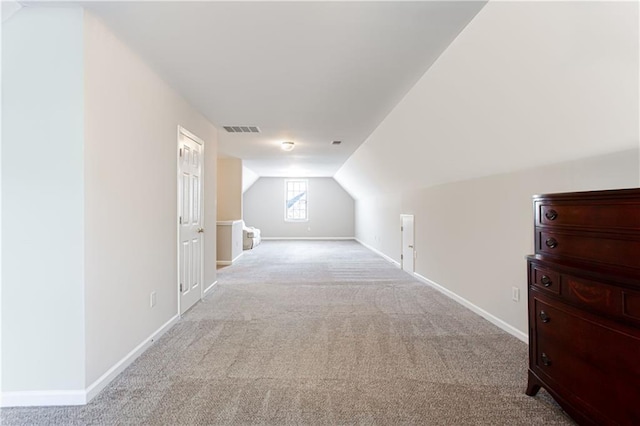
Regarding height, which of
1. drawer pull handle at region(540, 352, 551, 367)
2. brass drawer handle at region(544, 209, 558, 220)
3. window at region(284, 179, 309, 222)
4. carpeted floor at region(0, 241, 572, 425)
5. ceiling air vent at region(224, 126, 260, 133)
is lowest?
carpeted floor at region(0, 241, 572, 425)

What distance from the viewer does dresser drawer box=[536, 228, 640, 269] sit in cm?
139

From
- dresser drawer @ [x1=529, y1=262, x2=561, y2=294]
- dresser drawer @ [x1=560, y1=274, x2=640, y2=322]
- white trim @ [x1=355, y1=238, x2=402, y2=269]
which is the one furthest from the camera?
white trim @ [x1=355, y1=238, x2=402, y2=269]

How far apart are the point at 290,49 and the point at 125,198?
1.62 m

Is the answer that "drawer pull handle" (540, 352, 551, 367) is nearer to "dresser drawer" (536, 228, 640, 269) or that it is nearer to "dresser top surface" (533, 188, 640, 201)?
"dresser drawer" (536, 228, 640, 269)

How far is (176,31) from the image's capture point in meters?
2.23

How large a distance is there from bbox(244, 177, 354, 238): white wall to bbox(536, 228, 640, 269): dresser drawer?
10735mm

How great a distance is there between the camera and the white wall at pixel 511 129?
164 centimetres

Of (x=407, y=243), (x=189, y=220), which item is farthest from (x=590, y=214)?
(x=407, y=243)

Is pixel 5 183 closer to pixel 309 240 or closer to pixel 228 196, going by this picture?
pixel 228 196

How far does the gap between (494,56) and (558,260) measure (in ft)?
4.29

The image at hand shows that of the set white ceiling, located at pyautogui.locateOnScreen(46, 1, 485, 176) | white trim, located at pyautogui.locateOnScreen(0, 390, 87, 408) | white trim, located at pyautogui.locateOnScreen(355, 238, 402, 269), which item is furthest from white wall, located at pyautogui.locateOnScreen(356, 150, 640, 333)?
white trim, located at pyautogui.locateOnScreen(0, 390, 87, 408)

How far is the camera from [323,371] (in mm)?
2334

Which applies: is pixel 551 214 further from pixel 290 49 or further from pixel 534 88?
pixel 290 49

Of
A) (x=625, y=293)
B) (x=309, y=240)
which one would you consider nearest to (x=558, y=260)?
(x=625, y=293)
